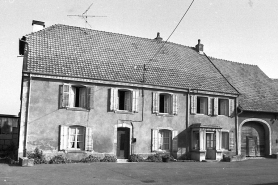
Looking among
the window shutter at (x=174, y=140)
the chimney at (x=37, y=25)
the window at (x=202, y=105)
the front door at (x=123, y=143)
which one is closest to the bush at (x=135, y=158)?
the front door at (x=123, y=143)

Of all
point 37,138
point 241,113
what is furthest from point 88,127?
point 241,113

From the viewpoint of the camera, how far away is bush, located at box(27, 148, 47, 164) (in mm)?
17578

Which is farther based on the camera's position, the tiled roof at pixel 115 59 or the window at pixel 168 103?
the window at pixel 168 103

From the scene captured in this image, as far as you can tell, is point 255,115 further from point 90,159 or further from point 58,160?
point 58,160

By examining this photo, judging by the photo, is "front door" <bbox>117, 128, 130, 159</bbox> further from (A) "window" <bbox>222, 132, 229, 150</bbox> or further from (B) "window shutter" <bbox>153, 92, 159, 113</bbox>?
(A) "window" <bbox>222, 132, 229, 150</bbox>

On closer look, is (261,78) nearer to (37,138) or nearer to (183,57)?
(183,57)

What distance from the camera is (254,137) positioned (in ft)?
85.3

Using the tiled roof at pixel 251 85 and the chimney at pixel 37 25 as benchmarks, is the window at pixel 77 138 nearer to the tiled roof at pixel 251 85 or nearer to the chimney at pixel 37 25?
the chimney at pixel 37 25

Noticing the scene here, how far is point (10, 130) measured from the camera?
22.2m

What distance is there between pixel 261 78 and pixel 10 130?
2205 centimetres

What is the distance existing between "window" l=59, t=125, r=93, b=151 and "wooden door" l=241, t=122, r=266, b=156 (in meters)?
12.9

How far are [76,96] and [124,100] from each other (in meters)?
3.14

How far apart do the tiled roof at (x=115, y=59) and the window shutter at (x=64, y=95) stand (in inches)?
32.9

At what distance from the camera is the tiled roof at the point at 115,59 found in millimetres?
19656
